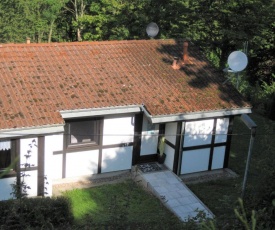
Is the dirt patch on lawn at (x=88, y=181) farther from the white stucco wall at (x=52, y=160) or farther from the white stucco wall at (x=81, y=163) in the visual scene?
the white stucco wall at (x=52, y=160)

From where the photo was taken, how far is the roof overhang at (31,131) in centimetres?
1063

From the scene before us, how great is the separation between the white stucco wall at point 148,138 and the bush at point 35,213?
411 cm

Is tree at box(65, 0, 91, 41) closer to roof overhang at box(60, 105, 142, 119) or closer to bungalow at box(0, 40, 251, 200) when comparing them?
bungalow at box(0, 40, 251, 200)

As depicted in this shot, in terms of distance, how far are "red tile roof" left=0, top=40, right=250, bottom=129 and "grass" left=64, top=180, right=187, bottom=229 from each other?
2476 millimetres

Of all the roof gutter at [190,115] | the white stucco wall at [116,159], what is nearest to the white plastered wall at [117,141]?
the white stucco wall at [116,159]

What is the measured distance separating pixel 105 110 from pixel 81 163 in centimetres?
195

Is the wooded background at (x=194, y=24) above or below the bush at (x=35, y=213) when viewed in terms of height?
above

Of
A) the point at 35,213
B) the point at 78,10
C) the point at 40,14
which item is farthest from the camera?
the point at 78,10

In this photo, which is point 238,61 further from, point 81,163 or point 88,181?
point 88,181

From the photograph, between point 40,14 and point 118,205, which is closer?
point 118,205

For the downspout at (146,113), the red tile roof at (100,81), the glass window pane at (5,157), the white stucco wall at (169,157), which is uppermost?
the red tile roof at (100,81)

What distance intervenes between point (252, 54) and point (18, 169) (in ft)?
62.3

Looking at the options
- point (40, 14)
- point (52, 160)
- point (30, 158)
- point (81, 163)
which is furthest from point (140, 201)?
point (40, 14)

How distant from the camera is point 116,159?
13648 millimetres
